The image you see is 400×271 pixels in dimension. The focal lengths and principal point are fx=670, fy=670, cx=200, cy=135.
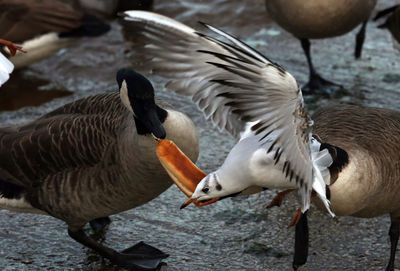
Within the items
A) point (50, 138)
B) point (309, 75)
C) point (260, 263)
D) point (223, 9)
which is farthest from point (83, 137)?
point (223, 9)

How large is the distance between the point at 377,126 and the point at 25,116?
11.1ft

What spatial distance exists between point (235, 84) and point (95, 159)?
145 centimetres

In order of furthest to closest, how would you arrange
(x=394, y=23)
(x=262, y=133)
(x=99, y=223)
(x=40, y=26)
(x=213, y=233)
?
(x=40, y=26) < (x=394, y=23) < (x=99, y=223) < (x=213, y=233) < (x=262, y=133)

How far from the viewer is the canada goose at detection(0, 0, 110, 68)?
6.83 metres

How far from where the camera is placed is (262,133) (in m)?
2.82

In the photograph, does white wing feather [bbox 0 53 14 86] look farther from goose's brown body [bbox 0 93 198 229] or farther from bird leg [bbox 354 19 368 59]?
bird leg [bbox 354 19 368 59]

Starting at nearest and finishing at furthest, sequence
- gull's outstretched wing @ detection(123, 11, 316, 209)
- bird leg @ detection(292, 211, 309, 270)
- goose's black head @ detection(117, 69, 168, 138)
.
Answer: gull's outstretched wing @ detection(123, 11, 316, 209) < goose's black head @ detection(117, 69, 168, 138) < bird leg @ detection(292, 211, 309, 270)

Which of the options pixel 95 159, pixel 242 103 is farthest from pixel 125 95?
pixel 242 103

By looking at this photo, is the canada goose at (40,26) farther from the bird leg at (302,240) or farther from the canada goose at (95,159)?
the bird leg at (302,240)

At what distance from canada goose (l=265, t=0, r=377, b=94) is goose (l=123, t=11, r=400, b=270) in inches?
101

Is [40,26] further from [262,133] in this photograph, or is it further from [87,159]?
[262,133]

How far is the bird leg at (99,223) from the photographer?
4309mm

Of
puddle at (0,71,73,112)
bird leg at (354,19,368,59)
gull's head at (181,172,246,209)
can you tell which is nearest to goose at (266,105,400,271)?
gull's head at (181,172,246,209)

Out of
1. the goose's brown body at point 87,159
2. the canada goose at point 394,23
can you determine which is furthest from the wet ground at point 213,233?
the canada goose at point 394,23
